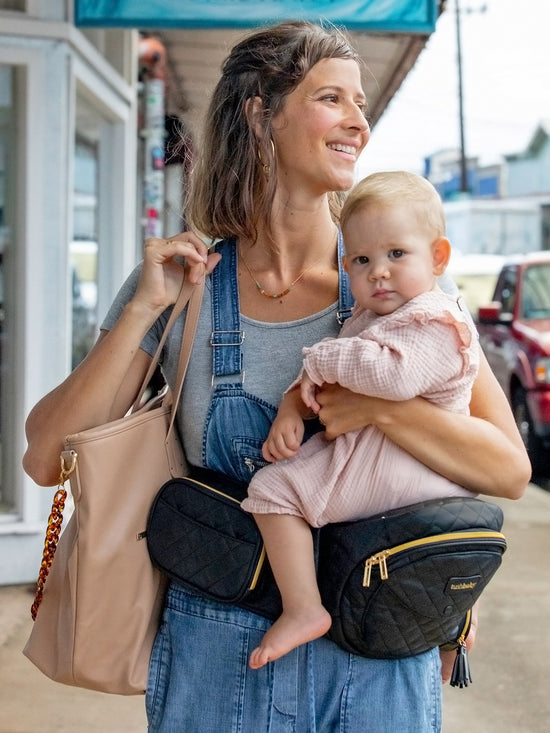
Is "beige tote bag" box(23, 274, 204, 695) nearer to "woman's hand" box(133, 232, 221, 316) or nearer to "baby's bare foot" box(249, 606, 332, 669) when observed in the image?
"woman's hand" box(133, 232, 221, 316)

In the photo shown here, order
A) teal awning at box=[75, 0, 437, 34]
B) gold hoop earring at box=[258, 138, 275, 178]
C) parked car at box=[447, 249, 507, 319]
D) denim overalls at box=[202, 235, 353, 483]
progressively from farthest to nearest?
parked car at box=[447, 249, 507, 319], teal awning at box=[75, 0, 437, 34], gold hoop earring at box=[258, 138, 275, 178], denim overalls at box=[202, 235, 353, 483]

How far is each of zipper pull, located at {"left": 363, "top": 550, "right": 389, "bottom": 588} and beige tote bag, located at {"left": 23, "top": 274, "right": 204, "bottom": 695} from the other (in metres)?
0.45

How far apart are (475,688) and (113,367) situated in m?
2.89

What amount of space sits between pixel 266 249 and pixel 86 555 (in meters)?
0.72

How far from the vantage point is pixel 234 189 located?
2.02 meters

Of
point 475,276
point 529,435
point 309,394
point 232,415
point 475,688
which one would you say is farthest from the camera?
point 475,276

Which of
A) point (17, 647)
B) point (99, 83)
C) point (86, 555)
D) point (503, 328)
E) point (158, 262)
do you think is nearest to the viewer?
point (86, 555)

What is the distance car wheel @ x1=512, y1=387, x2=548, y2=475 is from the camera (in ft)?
27.3

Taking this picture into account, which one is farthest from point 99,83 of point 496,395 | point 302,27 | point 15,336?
point 496,395

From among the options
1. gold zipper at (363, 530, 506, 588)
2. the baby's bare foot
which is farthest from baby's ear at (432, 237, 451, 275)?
the baby's bare foot

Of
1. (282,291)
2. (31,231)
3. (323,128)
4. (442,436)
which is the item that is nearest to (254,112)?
(323,128)

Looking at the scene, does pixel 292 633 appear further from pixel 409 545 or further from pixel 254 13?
pixel 254 13

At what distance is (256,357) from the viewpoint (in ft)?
6.14

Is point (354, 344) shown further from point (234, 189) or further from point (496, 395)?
point (234, 189)
